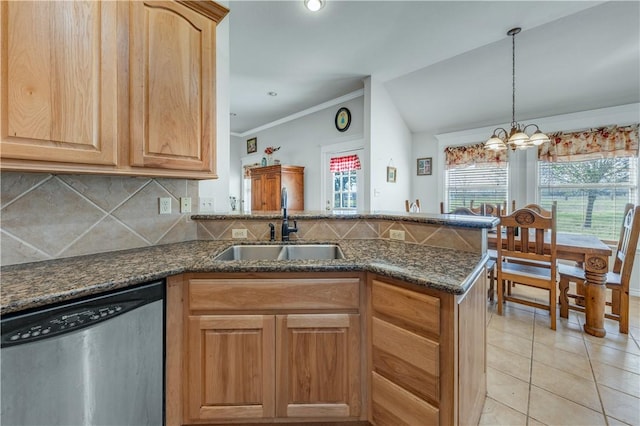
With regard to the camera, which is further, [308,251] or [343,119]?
[343,119]

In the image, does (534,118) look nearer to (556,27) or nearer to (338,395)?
(556,27)

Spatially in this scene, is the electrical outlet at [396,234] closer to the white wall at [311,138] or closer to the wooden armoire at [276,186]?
the white wall at [311,138]

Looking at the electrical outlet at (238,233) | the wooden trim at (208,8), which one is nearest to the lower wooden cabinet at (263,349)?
the electrical outlet at (238,233)

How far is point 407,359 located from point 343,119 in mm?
3888

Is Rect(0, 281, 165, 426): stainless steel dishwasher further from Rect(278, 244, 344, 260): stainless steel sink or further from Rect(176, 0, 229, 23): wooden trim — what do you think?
Rect(176, 0, 229, 23): wooden trim

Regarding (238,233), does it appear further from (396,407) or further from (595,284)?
(595,284)

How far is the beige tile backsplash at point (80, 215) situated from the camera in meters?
1.23

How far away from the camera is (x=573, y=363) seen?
1.88 m

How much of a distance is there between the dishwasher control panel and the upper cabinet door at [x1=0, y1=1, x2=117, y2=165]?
2.08ft

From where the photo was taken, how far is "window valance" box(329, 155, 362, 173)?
4.32m

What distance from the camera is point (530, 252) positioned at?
2535 mm

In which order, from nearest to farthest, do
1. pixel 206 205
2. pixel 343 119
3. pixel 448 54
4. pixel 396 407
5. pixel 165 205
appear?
pixel 396 407 < pixel 165 205 < pixel 206 205 < pixel 448 54 < pixel 343 119

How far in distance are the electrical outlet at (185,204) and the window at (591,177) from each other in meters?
4.40

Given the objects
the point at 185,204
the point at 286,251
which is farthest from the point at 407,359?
the point at 185,204
